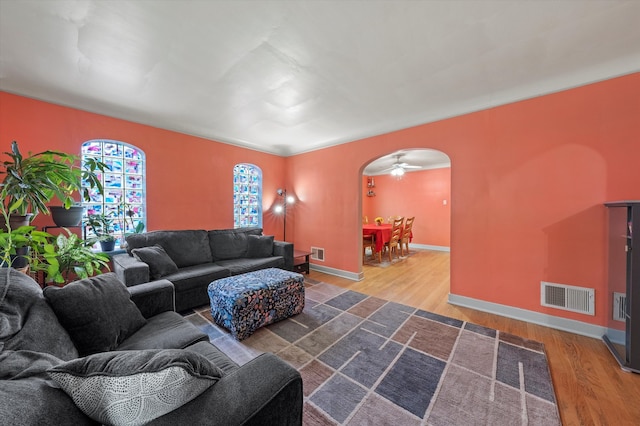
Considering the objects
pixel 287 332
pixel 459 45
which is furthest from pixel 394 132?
pixel 287 332

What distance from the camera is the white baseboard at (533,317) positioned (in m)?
2.28

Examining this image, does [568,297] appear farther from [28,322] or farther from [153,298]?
[28,322]

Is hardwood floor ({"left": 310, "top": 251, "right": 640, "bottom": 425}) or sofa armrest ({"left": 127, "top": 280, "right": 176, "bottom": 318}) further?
sofa armrest ({"left": 127, "top": 280, "right": 176, "bottom": 318})

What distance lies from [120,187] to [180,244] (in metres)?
1.15

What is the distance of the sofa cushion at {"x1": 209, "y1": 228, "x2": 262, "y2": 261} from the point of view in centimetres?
369

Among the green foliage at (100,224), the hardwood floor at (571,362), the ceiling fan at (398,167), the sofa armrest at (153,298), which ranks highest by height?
the ceiling fan at (398,167)

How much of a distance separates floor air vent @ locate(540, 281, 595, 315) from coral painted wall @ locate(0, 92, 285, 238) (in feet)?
14.4

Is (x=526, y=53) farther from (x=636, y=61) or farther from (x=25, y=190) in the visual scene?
(x=25, y=190)

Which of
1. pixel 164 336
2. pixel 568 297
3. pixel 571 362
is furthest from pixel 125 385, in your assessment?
pixel 568 297

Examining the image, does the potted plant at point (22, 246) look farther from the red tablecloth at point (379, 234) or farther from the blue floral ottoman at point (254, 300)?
the red tablecloth at point (379, 234)

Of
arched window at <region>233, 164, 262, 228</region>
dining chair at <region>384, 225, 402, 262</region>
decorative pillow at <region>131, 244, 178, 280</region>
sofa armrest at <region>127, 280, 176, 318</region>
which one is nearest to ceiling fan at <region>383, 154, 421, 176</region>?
dining chair at <region>384, 225, 402, 262</region>

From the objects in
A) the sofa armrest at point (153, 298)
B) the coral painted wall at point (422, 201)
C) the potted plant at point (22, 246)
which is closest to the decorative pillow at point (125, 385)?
the sofa armrest at point (153, 298)

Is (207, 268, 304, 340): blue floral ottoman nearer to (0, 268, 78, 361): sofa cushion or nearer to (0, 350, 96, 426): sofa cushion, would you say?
(0, 268, 78, 361): sofa cushion

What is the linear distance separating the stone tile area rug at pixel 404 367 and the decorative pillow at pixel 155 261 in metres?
0.64
